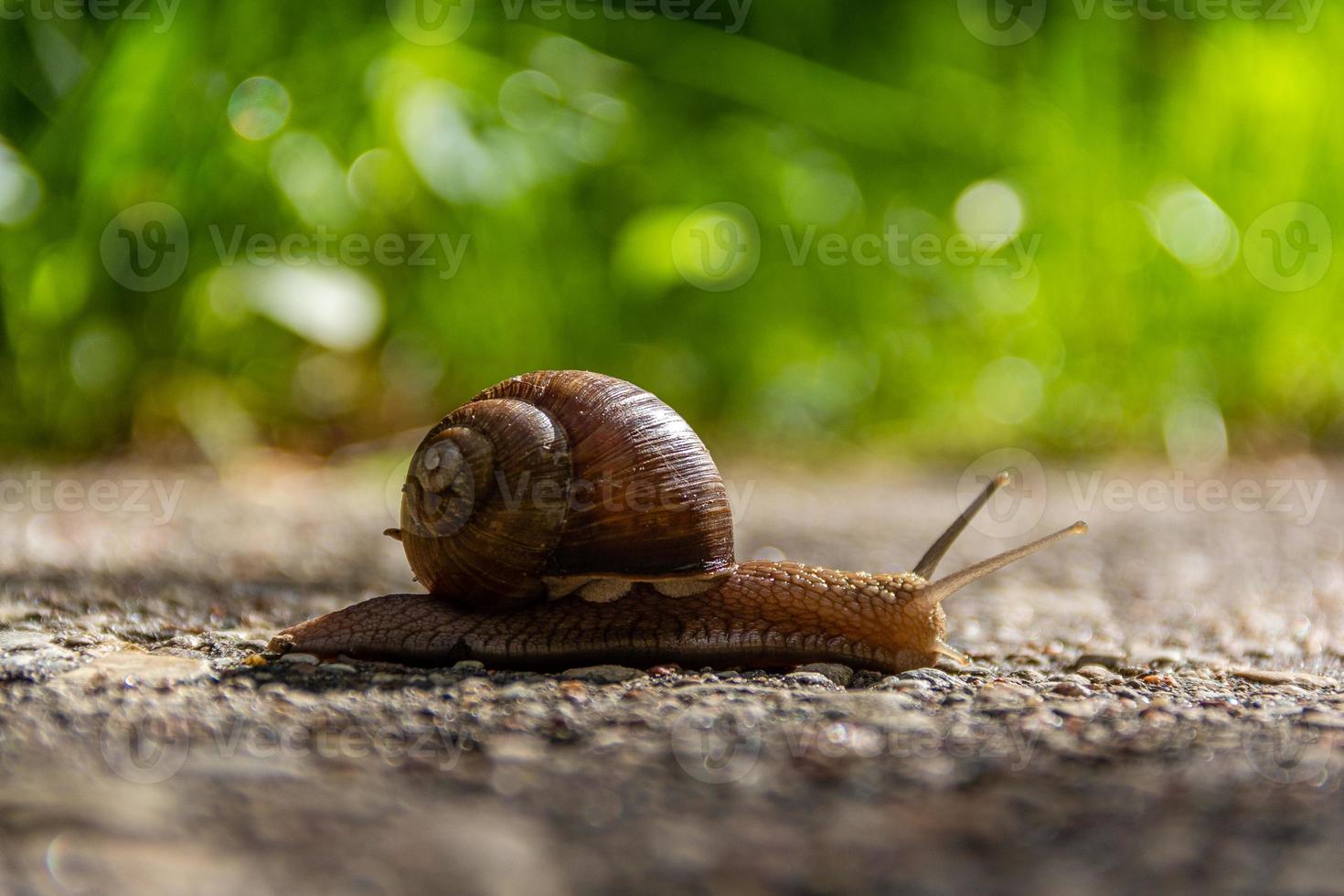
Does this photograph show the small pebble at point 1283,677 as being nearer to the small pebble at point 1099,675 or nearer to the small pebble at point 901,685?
the small pebble at point 1099,675

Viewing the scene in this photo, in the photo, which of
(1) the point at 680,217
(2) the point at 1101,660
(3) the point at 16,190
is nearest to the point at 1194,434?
(1) the point at 680,217

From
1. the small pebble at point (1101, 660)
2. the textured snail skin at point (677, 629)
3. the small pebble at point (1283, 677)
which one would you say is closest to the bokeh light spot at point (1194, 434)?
the small pebble at point (1101, 660)

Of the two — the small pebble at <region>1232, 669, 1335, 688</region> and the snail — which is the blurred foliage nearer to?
the snail

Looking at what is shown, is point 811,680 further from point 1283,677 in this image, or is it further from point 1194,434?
point 1194,434

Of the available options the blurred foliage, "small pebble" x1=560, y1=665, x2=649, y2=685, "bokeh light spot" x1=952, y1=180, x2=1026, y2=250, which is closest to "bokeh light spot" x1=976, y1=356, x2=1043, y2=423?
the blurred foliage

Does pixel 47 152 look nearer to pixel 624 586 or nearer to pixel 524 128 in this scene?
pixel 524 128
